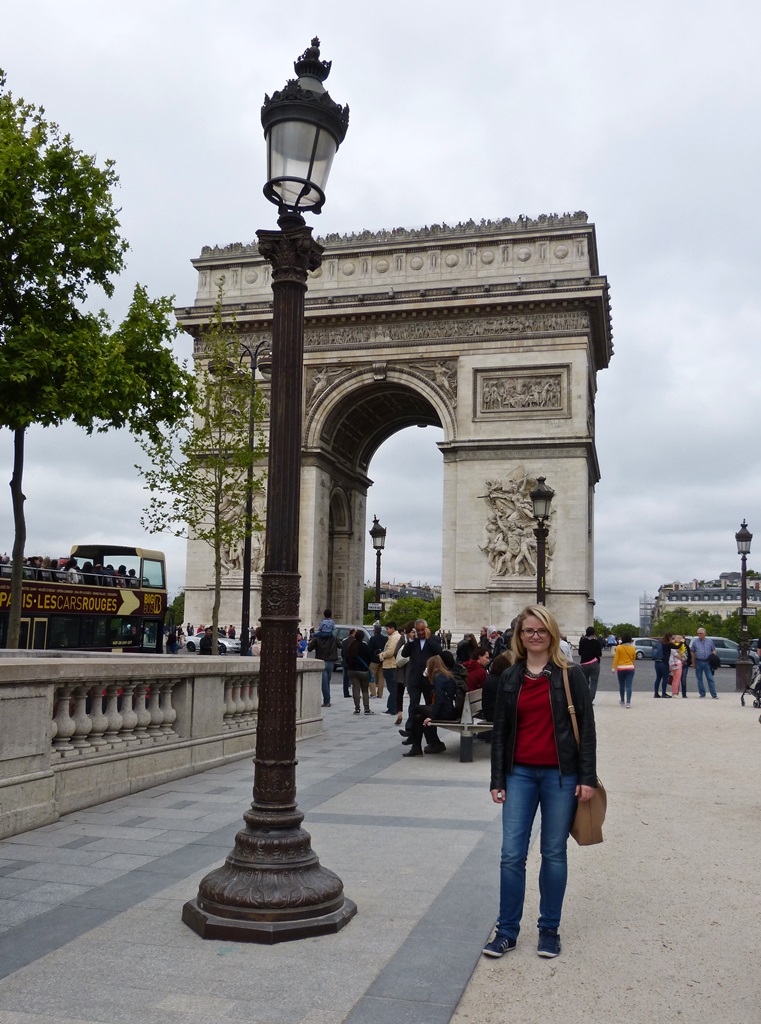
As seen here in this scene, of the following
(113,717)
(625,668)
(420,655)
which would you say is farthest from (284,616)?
(625,668)

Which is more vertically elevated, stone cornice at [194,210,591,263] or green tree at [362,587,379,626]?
stone cornice at [194,210,591,263]

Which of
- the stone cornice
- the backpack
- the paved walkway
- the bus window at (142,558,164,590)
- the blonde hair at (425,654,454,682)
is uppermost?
the stone cornice

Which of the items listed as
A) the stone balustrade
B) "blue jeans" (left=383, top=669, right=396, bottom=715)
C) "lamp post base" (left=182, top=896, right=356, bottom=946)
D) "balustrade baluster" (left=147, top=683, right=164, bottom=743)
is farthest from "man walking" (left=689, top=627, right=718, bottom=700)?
"lamp post base" (left=182, top=896, right=356, bottom=946)

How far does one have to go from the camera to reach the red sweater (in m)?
4.88

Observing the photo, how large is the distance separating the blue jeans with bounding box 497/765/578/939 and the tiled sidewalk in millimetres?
305

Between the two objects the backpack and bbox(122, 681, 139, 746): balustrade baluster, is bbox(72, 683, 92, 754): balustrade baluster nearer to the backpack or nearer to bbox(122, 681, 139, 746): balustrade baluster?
bbox(122, 681, 139, 746): balustrade baluster

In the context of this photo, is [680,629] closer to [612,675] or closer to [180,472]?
[612,675]

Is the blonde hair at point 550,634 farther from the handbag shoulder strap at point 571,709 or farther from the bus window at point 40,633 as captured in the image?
the bus window at point 40,633

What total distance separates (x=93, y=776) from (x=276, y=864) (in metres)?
3.55

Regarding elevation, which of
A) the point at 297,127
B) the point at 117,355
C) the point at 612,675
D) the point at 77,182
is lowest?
the point at 612,675

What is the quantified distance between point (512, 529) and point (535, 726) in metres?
30.4

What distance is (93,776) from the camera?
27.0ft

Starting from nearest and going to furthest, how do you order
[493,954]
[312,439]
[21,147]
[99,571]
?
1. [493,954]
2. [21,147]
3. [99,571]
4. [312,439]

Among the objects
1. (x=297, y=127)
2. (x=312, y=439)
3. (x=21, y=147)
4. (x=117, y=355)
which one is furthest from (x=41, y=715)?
(x=312, y=439)
